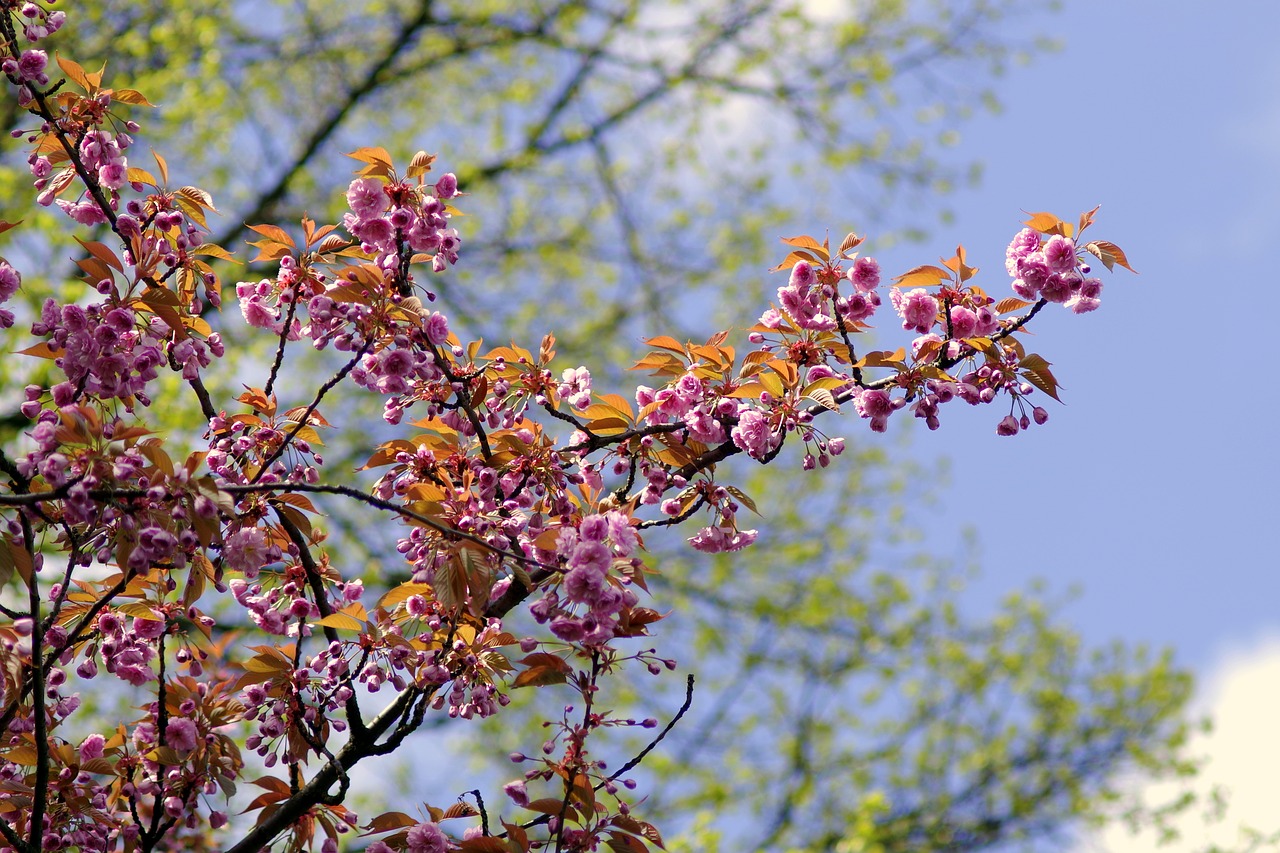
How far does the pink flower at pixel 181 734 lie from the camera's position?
100 inches

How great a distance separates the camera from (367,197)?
8.35 ft

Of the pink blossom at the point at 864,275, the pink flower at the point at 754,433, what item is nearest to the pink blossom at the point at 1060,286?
the pink blossom at the point at 864,275

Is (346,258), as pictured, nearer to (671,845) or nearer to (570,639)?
(570,639)

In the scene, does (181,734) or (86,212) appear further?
(86,212)

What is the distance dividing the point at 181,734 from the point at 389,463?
28.8 inches

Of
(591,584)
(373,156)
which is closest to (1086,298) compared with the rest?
(591,584)

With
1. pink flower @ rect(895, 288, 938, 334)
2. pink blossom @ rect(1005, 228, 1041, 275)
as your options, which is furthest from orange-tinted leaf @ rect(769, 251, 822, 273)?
pink blossom @ rect(1005, 228, 1041, 275)

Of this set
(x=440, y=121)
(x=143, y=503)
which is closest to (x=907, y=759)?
(x=440, y=121)

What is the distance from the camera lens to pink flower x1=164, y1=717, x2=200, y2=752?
100 inches

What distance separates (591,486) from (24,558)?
1094 millimetres

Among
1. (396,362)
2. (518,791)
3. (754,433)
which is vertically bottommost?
(518,791)

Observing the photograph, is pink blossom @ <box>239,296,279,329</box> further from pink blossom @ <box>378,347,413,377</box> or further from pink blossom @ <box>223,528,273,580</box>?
pink blossom @ <box>223,528,273,580</box>

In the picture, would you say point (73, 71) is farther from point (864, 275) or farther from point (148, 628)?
point (864, 275)

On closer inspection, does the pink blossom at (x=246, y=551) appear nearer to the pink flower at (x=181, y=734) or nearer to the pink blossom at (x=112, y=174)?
the pink flower at (x=181, y=734)
